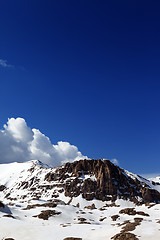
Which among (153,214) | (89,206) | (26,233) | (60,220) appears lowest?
(26,233)

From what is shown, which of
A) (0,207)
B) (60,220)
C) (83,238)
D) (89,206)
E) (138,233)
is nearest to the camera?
(138,233)

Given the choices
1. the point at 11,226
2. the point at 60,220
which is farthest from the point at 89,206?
the point at 11,226

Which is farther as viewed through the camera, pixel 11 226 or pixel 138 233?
pixel 11 226

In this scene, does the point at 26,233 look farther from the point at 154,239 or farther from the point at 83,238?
the point at 154,239

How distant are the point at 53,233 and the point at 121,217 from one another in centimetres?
5804

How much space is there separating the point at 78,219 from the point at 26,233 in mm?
52067

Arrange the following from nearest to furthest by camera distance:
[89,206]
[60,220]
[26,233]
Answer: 1. [26,233]
2. [60,220]
3. [89,206]

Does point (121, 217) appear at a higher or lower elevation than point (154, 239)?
higher

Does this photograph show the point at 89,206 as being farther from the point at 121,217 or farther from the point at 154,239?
the point at 154,239

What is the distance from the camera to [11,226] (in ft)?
135

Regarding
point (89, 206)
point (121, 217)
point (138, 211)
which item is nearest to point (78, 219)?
point (121, 217)

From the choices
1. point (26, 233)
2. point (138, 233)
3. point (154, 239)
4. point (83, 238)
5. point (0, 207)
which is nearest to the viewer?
point (154, 239)

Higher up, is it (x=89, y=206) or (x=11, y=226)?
(x=89, y=206)

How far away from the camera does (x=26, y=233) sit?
35.6 meters
